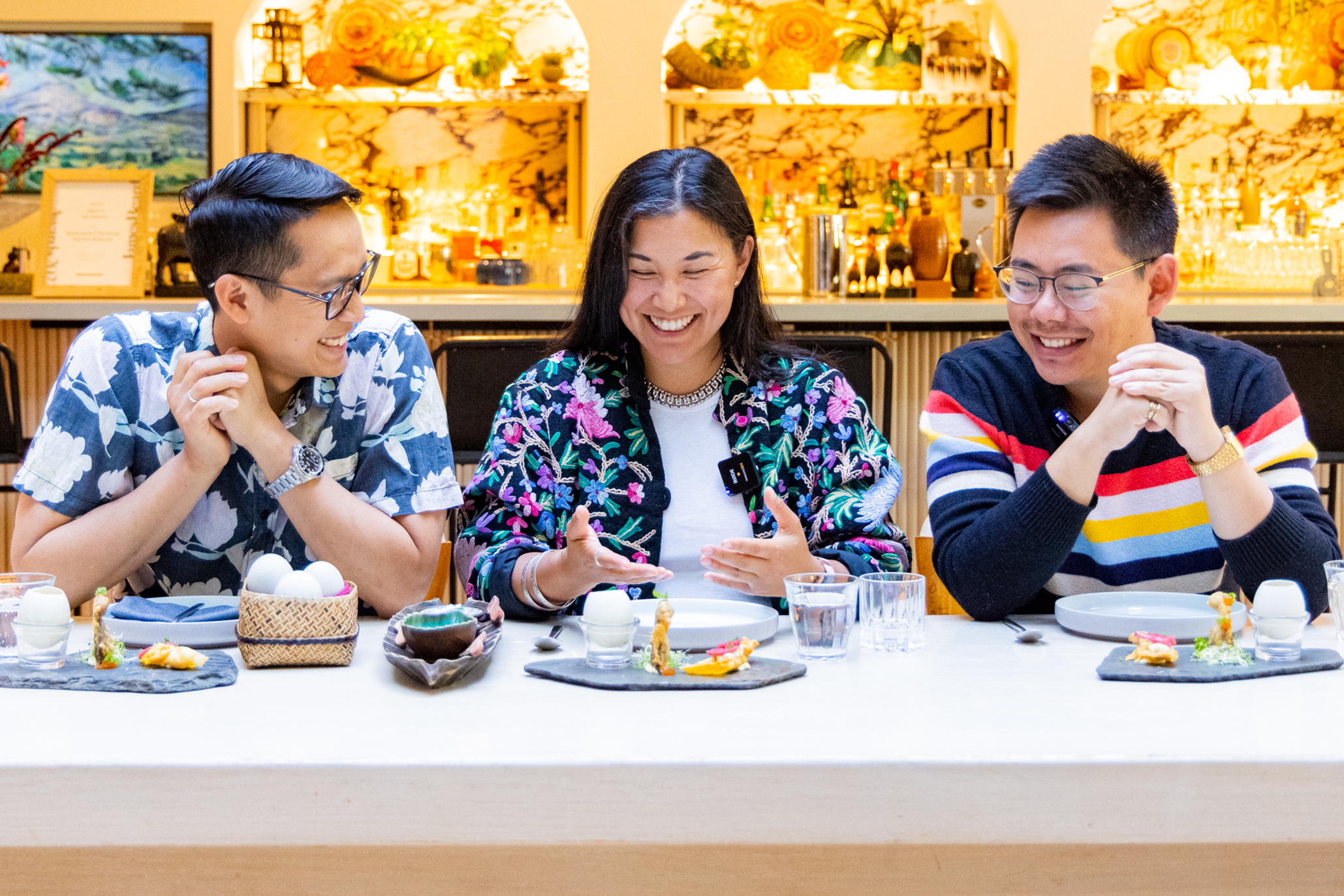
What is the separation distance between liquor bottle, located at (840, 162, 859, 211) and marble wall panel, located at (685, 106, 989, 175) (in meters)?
0.10

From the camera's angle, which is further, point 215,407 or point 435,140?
point 435,140

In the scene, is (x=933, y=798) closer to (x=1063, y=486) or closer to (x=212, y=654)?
(x=1063, y=486)

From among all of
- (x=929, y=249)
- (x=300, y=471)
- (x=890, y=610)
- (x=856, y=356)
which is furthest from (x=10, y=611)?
(x=929, y=249)

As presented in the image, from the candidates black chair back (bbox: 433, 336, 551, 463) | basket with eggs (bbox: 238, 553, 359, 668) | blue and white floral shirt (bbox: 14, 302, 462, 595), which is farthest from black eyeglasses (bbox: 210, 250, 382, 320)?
black chair back (bbox: 433, 336, 551, 463)

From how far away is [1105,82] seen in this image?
548cm

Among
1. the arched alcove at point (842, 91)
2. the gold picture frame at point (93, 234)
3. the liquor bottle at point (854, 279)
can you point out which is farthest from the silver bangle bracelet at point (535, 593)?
the arched alcove at point (842, 91)

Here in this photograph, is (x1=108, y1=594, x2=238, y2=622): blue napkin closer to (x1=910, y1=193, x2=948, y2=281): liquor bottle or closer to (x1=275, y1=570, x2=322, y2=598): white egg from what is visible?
(x1=275, y1=570, x2=322, y2=598): white egg

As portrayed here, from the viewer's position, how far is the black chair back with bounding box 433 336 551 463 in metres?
3.20

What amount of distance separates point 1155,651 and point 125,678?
1.00 meters

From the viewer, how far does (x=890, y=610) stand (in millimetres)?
1416

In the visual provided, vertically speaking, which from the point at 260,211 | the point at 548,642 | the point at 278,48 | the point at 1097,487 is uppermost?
the point at 278,48

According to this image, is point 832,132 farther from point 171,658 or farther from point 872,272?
point 171,658

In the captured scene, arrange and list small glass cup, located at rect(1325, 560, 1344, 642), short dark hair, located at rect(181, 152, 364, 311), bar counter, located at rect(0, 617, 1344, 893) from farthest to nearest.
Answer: short dark hair, located at rect(181, 152, 364, 311) < small glass cup, located at rect(1325, 560, 1344, 642) < bar counter, located at rect(0, 617, 1344, 893)

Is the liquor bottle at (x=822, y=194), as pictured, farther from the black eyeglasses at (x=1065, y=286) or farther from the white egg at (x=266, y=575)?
the white egg at (x=266, y=575)
